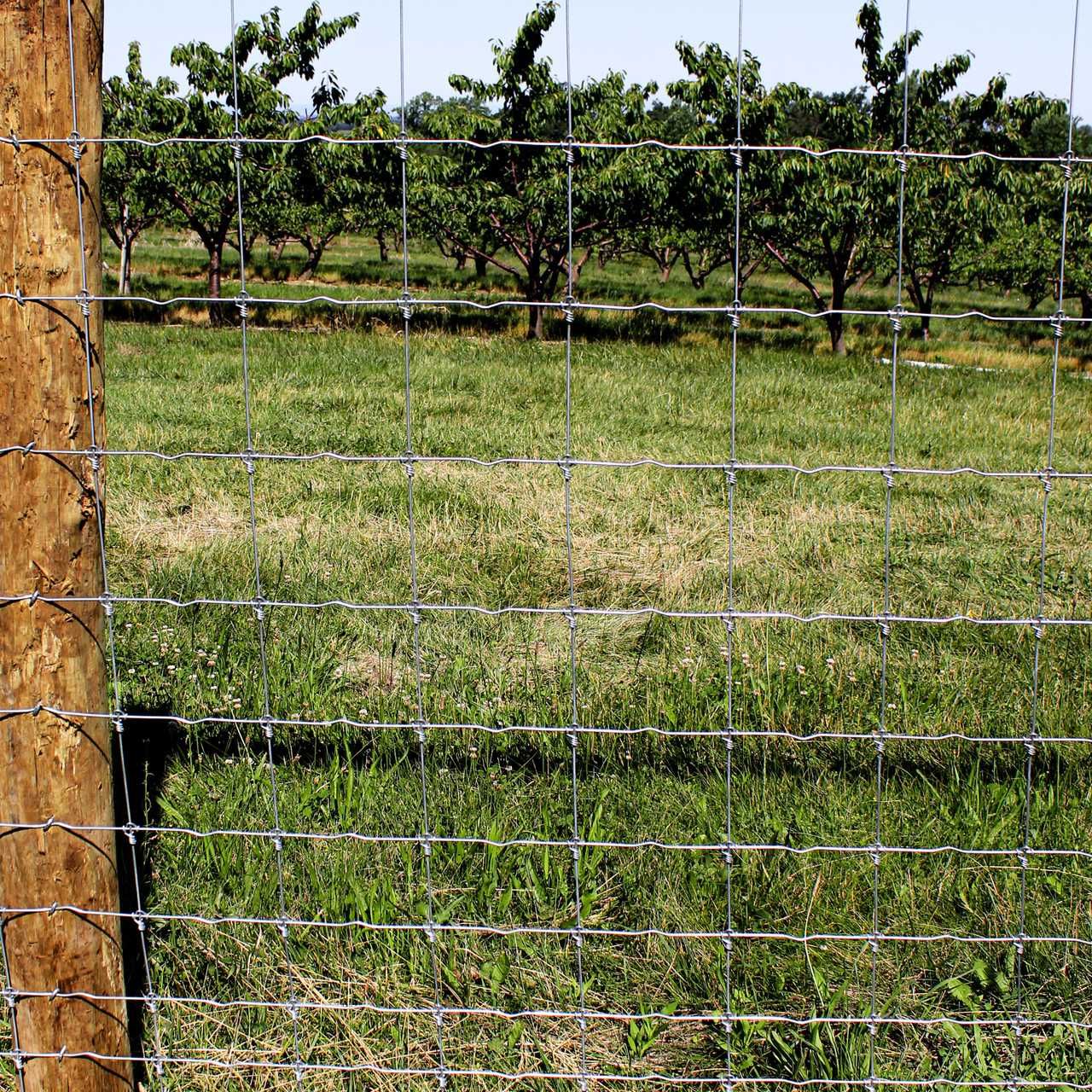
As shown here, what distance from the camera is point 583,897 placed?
2.88 m

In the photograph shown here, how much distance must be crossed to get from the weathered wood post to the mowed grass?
1.01ft

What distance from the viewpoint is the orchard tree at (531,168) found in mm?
16938

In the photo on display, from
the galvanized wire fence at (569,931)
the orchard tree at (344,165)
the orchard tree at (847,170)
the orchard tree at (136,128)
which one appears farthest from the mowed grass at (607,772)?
the orchard tree at (136,128)

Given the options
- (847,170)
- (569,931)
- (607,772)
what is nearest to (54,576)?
(569,931)

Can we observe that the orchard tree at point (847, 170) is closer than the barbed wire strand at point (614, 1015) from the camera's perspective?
No

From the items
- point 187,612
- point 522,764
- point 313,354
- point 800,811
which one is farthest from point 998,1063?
point 313,354

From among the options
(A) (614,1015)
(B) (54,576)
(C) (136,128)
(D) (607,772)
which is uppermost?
(C) (136,128)

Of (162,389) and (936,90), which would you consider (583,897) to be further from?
(936,90)

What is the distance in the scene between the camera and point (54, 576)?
215 centimetres

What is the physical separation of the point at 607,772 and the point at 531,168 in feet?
52.5

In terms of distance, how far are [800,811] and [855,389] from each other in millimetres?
8484

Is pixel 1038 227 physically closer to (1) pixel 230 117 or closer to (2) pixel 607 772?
(1) pixel 230 117

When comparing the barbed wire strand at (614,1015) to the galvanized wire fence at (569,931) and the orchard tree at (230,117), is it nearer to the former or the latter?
the galvanized wire fence at (569,931)

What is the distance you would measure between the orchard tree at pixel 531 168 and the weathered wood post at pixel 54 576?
1450 centimetres
